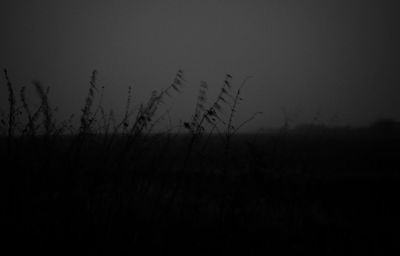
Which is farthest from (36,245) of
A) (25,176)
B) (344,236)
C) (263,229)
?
(344,236)

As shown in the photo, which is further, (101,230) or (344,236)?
(344,236)

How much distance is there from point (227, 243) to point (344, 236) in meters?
3.17

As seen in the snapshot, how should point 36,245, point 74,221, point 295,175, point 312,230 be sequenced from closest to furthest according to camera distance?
point 36,245, point 74,221, point 312,230, point 295,175

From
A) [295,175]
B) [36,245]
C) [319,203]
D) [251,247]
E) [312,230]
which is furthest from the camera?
[295,175]

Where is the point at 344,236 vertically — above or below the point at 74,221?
below

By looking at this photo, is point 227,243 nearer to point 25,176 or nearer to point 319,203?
point 25,176

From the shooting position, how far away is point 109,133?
187 cm

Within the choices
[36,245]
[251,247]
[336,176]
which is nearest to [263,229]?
[251,247]

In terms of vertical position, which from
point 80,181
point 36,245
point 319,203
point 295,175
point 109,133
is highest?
point 109,133

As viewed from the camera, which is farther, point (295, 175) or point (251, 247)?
point (295, 175)

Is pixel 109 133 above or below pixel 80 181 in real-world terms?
above

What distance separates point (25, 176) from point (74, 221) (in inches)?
19.3

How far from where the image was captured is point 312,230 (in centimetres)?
404

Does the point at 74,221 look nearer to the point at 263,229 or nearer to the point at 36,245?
the point at 36,245
